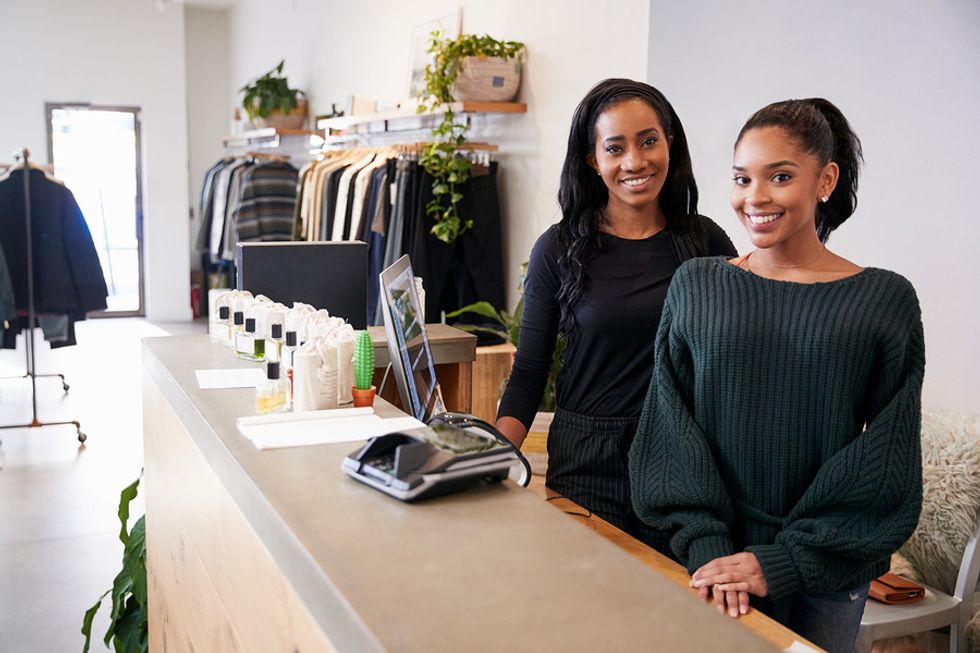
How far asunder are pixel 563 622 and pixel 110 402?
671cm

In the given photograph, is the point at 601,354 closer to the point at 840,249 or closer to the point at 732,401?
the point at 732,401

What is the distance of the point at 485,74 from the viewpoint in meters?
4.91

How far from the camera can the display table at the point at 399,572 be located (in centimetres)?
91

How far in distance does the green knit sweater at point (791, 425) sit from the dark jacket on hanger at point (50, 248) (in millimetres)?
5426

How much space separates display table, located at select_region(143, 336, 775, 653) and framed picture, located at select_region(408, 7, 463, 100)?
434 centimetres

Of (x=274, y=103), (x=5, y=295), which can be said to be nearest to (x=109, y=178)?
(x=274, y=103)

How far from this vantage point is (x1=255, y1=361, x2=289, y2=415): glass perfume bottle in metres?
1.76

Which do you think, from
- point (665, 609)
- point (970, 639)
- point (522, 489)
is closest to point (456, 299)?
point (970, 639)

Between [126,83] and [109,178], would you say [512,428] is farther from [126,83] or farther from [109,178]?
[109,178]

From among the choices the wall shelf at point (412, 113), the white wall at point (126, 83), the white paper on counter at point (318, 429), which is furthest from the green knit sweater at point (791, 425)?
the white wall at point (126, 83)

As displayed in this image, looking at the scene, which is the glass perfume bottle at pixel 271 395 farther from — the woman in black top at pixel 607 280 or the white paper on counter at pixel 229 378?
the woman in black top at pixel 607 280

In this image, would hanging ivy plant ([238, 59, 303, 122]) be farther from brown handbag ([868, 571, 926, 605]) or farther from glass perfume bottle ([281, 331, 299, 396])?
brown handbag ([868, 571, 926, 605])

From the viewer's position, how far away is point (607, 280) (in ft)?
6.64

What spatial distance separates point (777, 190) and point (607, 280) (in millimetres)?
450
